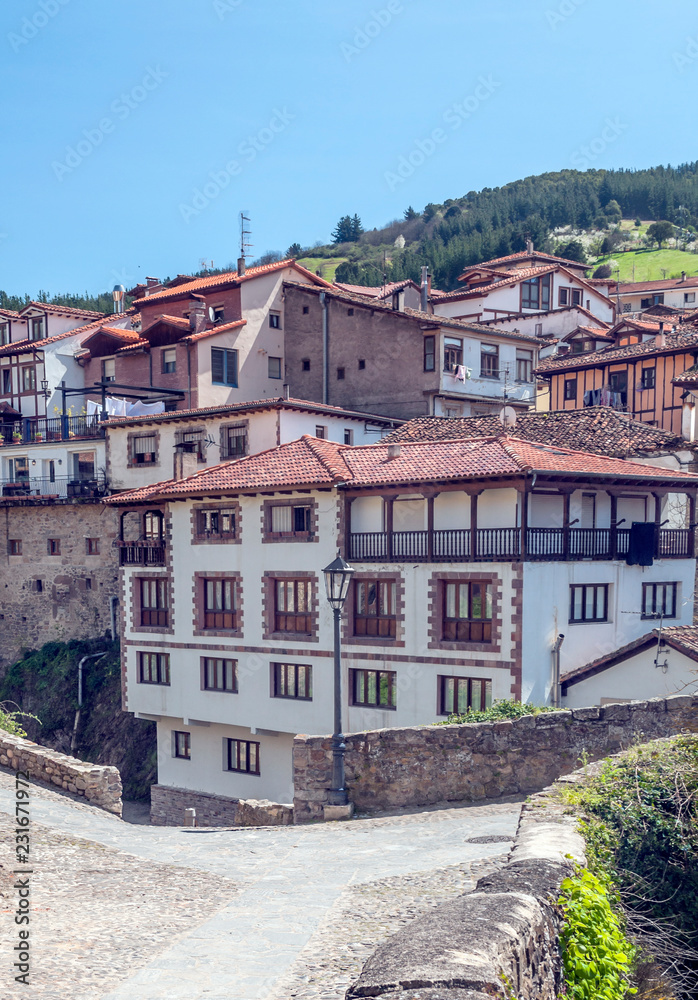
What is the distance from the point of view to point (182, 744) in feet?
107

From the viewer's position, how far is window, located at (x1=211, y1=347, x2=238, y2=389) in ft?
144

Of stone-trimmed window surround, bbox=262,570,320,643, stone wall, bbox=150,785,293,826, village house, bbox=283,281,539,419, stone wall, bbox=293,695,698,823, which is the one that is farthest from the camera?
village house, bbox=283,281,539,419

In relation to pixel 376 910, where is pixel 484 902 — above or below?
above

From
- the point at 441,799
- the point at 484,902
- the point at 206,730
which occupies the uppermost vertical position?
the point at 484,902

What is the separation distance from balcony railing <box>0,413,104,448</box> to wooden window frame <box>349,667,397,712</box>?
1884 centimetres

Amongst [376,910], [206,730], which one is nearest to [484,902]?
[376,910]

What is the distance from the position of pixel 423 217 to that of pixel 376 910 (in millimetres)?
172870

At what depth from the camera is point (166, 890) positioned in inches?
424

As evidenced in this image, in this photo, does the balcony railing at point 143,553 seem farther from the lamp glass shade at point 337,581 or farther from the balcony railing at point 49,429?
the lamp glass shade at point 337,581

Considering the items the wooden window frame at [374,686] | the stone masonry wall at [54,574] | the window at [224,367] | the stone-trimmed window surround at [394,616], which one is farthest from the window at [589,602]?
the window at [224,367]

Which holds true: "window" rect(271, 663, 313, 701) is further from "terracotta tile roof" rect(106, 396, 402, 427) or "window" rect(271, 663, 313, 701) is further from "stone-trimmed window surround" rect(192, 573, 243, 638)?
"terracotta tile roof" rect(106, 396, 402, 427)

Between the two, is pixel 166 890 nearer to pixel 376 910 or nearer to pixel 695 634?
pixel 376 910

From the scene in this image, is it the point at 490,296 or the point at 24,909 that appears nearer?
the point at 24,909

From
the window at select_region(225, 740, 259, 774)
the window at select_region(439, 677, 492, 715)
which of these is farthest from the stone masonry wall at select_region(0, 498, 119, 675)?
the window at select_region(439, 677, 492, 715)
